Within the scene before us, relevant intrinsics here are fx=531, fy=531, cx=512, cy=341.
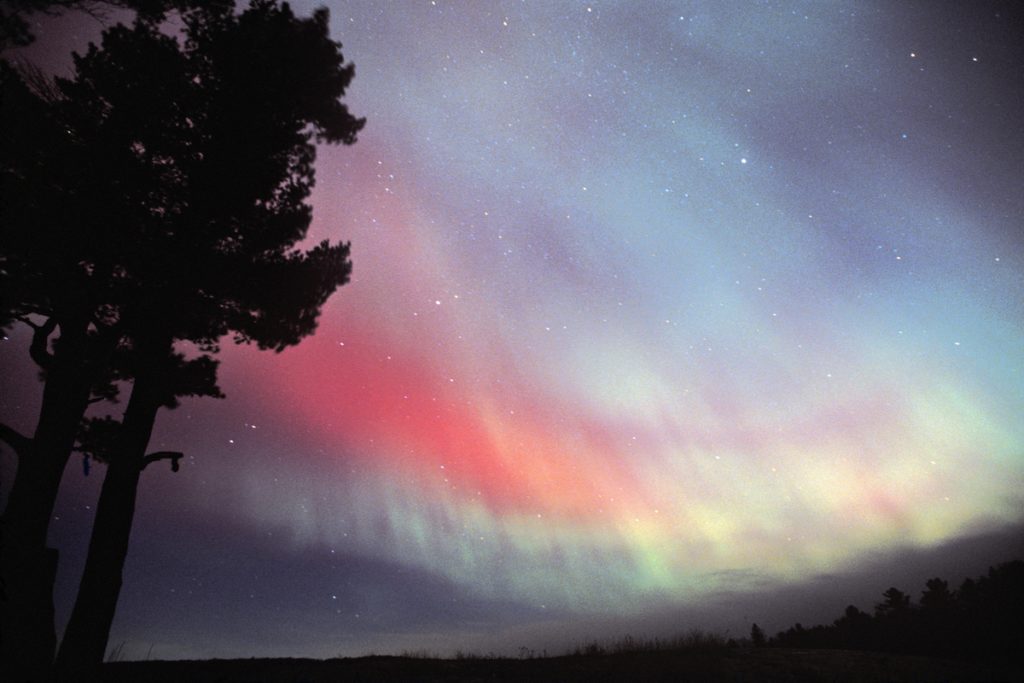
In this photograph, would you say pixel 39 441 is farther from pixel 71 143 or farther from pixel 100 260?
pixel 71 143

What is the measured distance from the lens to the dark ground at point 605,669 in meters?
11.2

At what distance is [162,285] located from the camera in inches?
450

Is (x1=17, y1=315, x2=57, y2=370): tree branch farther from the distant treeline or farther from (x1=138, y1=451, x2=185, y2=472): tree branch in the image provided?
the distant treeline

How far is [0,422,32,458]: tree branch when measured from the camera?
33.2 feet

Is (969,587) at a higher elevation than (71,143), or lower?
lower

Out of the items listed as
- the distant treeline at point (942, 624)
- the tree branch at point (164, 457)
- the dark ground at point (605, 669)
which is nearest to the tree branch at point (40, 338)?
the tree branch at point (164, 457)

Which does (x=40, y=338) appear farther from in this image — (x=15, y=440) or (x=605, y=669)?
(x=605, y=669)

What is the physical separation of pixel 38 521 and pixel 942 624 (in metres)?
37.9

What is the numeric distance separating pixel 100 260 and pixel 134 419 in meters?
3.39

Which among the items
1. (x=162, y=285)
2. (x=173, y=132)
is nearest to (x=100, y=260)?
(x=162, y=285)

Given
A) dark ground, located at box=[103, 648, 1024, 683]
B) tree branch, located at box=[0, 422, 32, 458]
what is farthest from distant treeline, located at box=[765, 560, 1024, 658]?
tree branch, located at box=[0, 422, 32, 458]

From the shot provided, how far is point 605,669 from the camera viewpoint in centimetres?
1214

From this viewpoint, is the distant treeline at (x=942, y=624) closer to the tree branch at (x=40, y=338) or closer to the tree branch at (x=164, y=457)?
the tree branch at (x=164, y=457)

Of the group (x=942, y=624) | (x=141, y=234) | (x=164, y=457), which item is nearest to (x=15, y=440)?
(x=164, y=457)
